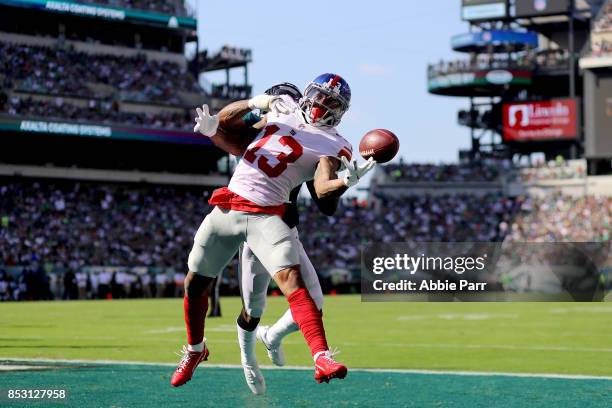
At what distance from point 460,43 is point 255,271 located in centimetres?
4791

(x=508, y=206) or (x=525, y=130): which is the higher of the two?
(x=525, y=130)

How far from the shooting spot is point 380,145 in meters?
6.86

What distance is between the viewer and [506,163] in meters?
51.6

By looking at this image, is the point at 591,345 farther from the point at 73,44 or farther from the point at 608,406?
the point at 73,44

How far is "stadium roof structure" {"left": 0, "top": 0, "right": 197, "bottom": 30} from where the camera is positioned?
45.9m

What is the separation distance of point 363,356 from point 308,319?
21.0 feet

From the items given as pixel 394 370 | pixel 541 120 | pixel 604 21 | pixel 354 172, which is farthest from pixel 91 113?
pixel 354 172

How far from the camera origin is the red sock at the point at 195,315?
786 centimetres

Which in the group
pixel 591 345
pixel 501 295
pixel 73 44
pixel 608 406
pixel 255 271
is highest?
pixel 73 44

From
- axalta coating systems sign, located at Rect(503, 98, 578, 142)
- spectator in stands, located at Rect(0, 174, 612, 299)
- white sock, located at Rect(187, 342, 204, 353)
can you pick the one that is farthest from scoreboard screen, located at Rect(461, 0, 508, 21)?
white sock, located at Rect(187, 342, 204, 353)

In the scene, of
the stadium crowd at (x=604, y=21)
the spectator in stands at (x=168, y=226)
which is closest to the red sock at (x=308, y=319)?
the spectator in stands at (x=168, y=226)

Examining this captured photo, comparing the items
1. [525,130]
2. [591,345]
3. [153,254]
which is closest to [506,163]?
[525,130]

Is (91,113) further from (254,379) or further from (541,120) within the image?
(254,379)

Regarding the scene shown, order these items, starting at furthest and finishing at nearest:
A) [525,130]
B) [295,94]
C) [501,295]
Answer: [525,130]
[501,295]
[295,94]
